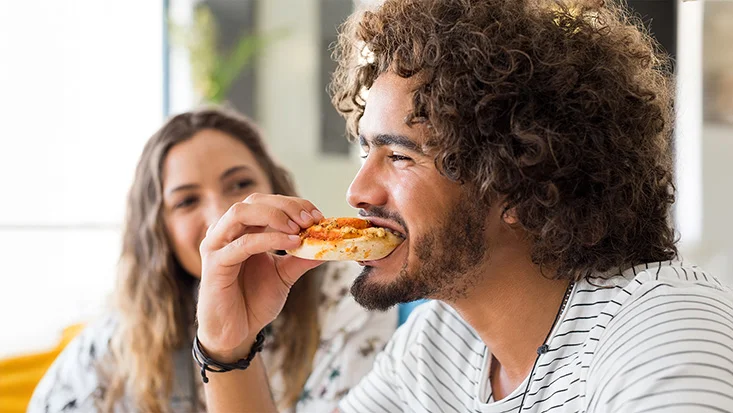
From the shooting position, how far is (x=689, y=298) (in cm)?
125

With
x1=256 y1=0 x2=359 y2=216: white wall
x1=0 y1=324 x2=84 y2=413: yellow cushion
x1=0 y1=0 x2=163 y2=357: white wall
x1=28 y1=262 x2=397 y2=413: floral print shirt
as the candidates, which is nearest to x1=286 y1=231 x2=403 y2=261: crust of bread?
x1=28 y1=262 x2=397 y2=413: floral print shirt

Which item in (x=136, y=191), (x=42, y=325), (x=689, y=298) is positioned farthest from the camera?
(x=42, y=325)

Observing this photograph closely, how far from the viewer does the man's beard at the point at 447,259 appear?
146 cm

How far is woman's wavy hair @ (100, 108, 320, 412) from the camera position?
241cm

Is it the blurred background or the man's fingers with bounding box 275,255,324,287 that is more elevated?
the blurred background

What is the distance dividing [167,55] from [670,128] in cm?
422

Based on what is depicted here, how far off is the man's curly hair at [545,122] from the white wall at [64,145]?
9.37 feet

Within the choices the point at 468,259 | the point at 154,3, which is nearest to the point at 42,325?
the point at 154,3

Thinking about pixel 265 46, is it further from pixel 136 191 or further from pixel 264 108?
pixel 136 191

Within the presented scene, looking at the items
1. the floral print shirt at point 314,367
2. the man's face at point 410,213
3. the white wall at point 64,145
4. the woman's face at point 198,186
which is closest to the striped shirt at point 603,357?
the man's face at point 410,213

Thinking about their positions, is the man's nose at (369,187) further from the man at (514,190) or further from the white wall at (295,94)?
the white wall at (295,94)

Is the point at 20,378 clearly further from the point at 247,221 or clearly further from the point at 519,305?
the point at 519,305

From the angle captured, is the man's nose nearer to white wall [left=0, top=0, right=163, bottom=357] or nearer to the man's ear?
the man's ear

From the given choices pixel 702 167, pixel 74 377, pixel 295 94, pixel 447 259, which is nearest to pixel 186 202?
pixel 74 377
